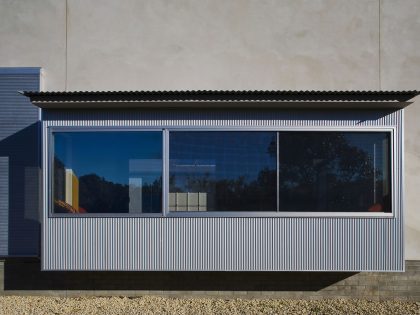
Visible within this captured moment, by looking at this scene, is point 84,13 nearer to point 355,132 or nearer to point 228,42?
point 228,42

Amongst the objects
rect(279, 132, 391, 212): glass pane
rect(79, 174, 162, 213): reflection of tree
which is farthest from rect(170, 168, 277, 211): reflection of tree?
rect(79, 174, 162, 213): reflection of tree

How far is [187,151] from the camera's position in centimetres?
677

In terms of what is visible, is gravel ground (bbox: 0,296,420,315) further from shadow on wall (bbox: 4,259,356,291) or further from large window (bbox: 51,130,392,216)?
large window (bbox: 51,130,392,216)

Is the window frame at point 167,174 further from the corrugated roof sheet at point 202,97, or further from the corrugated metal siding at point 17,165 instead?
the corrugated metal siding at point 17,165

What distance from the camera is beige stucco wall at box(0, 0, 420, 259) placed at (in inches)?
311

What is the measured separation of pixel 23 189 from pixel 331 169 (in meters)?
5.22

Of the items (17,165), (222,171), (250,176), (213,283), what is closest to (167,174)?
(222,171)

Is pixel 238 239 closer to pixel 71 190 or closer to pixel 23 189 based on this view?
pixel 71 190

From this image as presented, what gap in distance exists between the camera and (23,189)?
767 centimetres

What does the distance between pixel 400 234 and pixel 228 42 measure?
4.33 meters

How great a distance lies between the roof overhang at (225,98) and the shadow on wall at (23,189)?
55.9 inches

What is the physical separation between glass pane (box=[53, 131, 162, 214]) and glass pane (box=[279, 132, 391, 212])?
6.56 feet

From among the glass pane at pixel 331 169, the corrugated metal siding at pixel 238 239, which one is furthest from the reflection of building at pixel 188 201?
the glass pane at pixel 331 169

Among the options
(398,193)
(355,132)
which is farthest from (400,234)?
(355,132)
